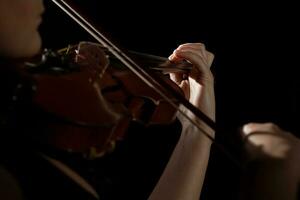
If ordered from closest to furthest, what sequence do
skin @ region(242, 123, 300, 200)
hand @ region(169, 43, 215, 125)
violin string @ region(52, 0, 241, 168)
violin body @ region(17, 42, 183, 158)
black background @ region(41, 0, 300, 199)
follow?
skin @ region(242, 123, 300, 200) < violin body @ region(17, 42, 183, 158) < violin string @ region(52, 0, 241, 168) < hand @ region(169, 43, 215, 125) < black background @ region(41, 0, 300, 199)

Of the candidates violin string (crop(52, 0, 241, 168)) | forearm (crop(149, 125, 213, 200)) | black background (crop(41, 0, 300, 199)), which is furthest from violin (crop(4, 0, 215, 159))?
black background (crop(41, 0, 300, 199))

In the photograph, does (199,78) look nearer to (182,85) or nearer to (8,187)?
(182,85)

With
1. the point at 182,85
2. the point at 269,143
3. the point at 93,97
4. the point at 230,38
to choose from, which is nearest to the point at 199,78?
the point at 182,85

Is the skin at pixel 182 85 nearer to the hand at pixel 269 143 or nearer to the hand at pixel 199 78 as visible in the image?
the hand at pixel 199 78

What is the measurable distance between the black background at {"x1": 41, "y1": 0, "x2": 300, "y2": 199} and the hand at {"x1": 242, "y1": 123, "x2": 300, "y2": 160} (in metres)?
1.27

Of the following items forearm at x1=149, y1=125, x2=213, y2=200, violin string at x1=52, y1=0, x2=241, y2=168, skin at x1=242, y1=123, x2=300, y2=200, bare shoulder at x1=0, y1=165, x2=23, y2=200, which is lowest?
bare shoulder at x1=0, y1=165, x2=23, y2=200

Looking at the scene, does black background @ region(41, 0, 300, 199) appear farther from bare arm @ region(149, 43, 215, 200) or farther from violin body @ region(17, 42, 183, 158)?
violin body @ region(17, 42, 183, 158)

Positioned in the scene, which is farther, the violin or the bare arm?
the bare arm

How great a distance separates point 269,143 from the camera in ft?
1.56

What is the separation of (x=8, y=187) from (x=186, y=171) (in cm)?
40

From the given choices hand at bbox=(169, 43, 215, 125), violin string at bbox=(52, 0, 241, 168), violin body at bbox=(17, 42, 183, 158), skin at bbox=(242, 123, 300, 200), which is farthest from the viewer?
hand at bbox=(169, 43, 215, 125)

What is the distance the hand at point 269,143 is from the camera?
0.46 metres

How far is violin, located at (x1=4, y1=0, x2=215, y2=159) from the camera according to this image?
24.2 inches

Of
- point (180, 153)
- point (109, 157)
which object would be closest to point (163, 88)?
point (180, 153)
